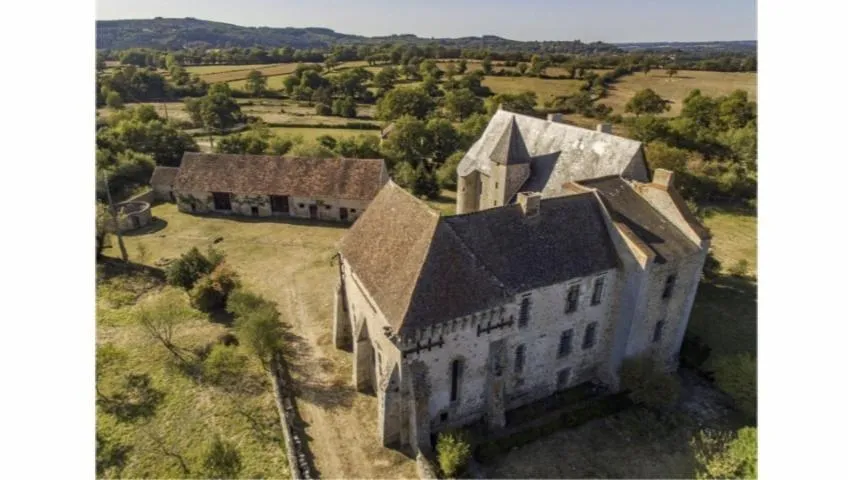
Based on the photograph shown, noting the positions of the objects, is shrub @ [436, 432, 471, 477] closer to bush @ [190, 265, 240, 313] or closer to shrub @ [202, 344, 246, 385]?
shrub @ [202, 344, 246, 385]

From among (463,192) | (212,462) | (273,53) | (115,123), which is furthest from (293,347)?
(273,53)

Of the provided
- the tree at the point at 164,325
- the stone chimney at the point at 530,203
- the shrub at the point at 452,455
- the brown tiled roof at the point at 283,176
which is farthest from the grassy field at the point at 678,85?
the shrub at the point at 452,455

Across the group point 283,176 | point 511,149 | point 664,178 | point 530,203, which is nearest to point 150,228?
point 283,176

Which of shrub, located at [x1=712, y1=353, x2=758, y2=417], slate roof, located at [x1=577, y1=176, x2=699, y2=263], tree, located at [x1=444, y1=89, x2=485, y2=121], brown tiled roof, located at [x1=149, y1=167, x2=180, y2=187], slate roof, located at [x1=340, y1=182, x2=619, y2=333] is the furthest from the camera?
tree, located at [x1=444, y1=89, x2=485, y2=121]

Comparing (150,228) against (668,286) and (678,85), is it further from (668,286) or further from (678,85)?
(678,85)

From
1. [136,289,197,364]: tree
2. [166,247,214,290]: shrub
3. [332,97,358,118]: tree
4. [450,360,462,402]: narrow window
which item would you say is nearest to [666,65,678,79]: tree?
[332,97,358,118]: tree

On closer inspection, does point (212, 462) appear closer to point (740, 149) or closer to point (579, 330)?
point (579, 330)

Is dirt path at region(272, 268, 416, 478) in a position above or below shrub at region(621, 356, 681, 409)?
below
